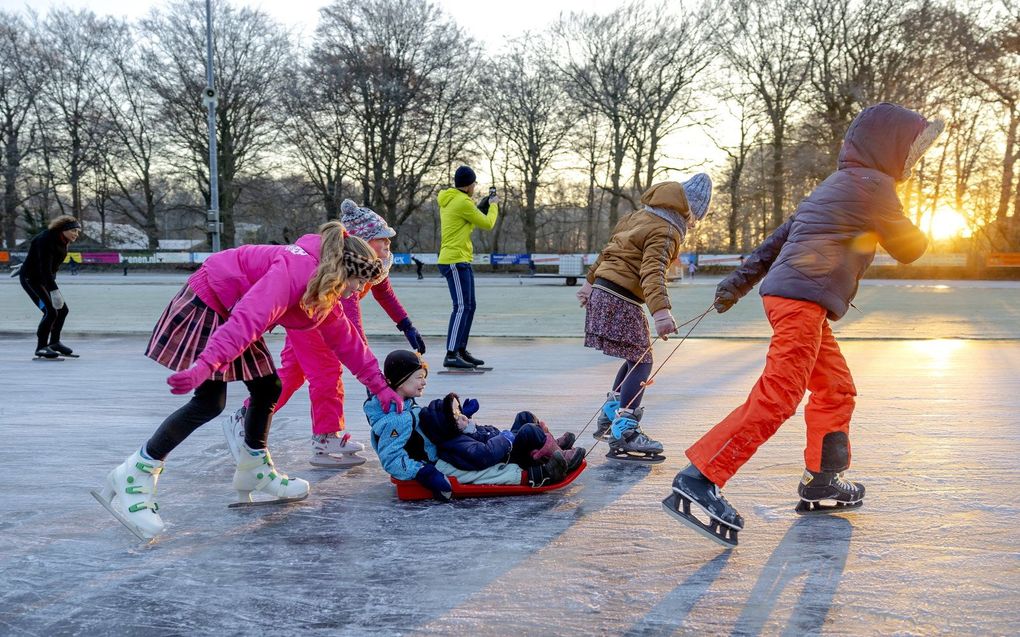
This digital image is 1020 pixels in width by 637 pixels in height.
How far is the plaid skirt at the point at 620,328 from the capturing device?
4.67 m

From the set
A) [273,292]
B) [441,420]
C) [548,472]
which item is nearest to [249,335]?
[273,292]

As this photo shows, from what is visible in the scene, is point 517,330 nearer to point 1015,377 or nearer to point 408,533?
point 1015,377

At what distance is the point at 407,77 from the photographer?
3750cm

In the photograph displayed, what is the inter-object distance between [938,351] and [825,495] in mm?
6417

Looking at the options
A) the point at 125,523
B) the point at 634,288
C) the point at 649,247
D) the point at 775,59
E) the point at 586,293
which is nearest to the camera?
the point at 125,523

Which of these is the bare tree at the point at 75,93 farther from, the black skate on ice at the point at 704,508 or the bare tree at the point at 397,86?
the black skate on ice at the point at 704,508

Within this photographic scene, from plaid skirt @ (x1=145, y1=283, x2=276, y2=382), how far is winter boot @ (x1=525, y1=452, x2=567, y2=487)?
128 cm

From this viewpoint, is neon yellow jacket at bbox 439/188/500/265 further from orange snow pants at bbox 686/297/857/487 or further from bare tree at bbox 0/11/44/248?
bare tree at bbox 0/11/44/248

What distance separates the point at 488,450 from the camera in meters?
3.77

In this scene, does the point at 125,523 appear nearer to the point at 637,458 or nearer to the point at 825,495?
the point at 637,458

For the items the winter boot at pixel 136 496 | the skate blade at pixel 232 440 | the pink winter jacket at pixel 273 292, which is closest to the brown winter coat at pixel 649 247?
the pink winter jacket at pixel 273 292

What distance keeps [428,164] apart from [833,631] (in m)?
38.8

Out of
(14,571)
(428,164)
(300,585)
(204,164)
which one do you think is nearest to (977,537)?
(300,585)

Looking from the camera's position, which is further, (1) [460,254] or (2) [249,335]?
(1) [460,254]
